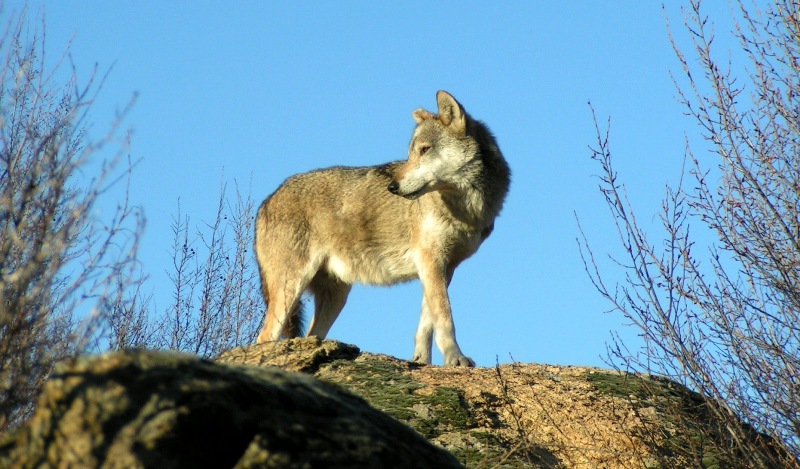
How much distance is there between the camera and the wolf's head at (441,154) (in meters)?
9.69

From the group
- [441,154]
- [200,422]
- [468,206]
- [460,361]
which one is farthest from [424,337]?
[200,422]

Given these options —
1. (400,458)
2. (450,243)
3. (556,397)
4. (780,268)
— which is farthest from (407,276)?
(400,458)

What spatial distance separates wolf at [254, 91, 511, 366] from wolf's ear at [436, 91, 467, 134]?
0.01 metres

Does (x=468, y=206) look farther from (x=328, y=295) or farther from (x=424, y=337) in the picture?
(x=328, y=295)

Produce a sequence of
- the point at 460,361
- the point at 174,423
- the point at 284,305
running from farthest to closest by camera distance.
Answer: the point at 284,305 → the point at 460,361 → the point at 174,423

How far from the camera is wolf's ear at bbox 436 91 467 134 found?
1012 cm

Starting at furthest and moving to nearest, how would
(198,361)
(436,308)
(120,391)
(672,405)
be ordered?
(436,308) < (672,405) < (198,361) < (120,391)

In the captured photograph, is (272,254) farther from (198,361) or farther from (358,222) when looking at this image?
(198,361)

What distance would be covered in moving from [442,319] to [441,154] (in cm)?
197

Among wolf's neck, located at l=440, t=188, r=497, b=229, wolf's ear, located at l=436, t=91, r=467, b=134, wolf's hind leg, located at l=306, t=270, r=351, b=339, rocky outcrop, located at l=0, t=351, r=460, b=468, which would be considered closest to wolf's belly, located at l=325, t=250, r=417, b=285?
wolf's hind leg, located at l=306, t=270, r=351, b=339

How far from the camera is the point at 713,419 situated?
6250 millimetres

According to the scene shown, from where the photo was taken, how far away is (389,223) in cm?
1028

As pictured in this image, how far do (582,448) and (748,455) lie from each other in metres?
1.06

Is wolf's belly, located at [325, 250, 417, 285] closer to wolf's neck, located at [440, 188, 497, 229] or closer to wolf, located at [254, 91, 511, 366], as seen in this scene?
wolf, located at [254, 91, 511, 366]
